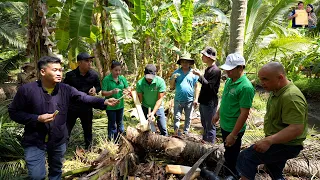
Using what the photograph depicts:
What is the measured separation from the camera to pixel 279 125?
238 centimetres

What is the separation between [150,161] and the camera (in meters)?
3.43

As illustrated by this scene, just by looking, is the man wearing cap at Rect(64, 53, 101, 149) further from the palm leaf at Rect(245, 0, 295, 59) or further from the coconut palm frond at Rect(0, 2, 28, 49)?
the coconut palm frond at Rect(0, 2, 28, 49)

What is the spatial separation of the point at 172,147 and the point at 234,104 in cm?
105

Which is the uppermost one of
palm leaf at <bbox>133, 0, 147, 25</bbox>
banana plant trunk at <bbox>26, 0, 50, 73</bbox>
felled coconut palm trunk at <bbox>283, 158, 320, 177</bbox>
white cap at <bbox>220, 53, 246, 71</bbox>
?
palm leaf at <bbox>133, 0, 147, 25</bbox>

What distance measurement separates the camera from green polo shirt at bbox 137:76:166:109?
4223 mm

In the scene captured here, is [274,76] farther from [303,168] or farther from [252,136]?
[252,136]

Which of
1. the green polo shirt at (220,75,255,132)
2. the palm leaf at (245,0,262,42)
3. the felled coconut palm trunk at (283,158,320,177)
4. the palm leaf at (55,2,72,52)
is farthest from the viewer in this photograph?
the palm leaf at (245,0,262,42)

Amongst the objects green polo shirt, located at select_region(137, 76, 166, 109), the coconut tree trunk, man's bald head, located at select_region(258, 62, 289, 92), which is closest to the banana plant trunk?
green polo shirt, located at select_region(137, 76, 166, 109)

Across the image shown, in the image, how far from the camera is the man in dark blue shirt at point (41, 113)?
2535 millimetres

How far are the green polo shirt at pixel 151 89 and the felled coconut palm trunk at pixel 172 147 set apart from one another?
981mm

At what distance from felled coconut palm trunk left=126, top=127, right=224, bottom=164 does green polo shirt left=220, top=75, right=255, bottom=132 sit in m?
0.50

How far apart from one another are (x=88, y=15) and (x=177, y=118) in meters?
2.58

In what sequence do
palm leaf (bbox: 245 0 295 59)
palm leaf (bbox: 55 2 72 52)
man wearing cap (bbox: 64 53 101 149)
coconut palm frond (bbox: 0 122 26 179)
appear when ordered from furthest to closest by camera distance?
1. palm leaf (bbox: 245 0 295 59)
2. palm leaf (bbox: 55 2 72 52)
3. man wearing cap (bbox: 64 53 101 149)
4. coconut palm frond (bbox: 0 122 26 179)

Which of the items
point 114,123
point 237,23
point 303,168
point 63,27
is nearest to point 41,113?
point 114,123
